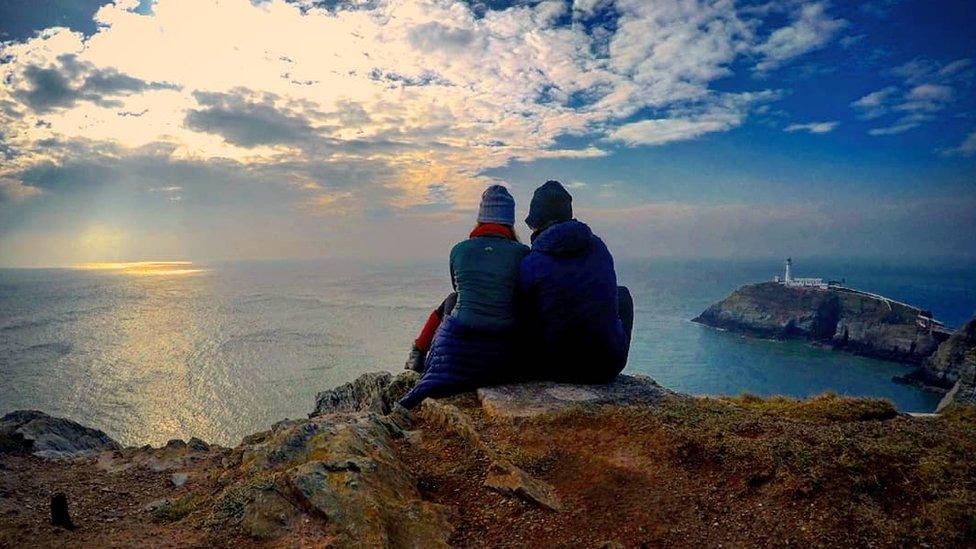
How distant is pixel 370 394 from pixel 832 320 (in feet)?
401

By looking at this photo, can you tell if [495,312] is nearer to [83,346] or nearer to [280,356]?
[280,356]

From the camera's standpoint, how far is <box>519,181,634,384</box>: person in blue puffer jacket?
782cm

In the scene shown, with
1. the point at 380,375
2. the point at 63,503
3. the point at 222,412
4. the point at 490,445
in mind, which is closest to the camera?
the point at 63,503

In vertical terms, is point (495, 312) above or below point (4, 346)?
above

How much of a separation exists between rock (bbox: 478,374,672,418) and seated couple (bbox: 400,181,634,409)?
28 cm

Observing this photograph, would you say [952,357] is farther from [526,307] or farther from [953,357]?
[526,307]

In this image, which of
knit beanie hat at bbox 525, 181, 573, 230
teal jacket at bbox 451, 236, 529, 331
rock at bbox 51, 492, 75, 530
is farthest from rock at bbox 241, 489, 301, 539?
knit beanie hat at bbox 525, 181, 573, 230

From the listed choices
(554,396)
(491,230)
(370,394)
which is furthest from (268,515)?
(370,394)

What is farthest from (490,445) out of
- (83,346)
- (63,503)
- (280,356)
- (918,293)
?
(918,293)

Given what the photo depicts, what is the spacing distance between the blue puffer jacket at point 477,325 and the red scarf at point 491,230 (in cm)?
11

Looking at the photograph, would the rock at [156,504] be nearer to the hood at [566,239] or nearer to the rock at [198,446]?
the rock at [198,446]

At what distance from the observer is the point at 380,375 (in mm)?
11227

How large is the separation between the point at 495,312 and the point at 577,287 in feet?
4.35

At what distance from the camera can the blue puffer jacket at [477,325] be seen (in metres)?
7.89
